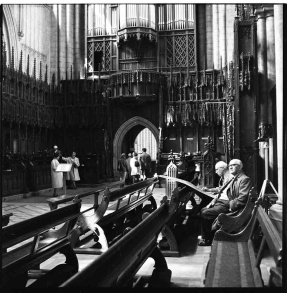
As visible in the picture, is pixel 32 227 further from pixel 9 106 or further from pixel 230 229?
pixel 9 106

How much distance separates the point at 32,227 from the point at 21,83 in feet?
36.0

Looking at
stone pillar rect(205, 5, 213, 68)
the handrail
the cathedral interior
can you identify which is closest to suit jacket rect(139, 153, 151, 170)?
the cathedral interior

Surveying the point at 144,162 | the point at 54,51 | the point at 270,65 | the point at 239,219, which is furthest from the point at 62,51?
the point at 239,219

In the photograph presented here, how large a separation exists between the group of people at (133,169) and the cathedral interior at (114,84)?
0.96m

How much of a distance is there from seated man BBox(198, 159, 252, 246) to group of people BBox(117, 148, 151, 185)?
19.0 feet

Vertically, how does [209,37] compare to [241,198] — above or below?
above

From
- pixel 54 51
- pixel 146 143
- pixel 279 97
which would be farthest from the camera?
pixel 146 143

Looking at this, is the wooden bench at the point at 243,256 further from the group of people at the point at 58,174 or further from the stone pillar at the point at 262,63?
the group of people at the point at 58,174

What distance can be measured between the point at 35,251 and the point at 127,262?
1.13 meters

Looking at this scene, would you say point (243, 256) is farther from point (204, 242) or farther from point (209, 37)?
point (209, 37)

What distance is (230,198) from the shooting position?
16.0 ft

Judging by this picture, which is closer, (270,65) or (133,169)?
(270,65)

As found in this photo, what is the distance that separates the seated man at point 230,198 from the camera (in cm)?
459

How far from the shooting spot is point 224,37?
14930mm
